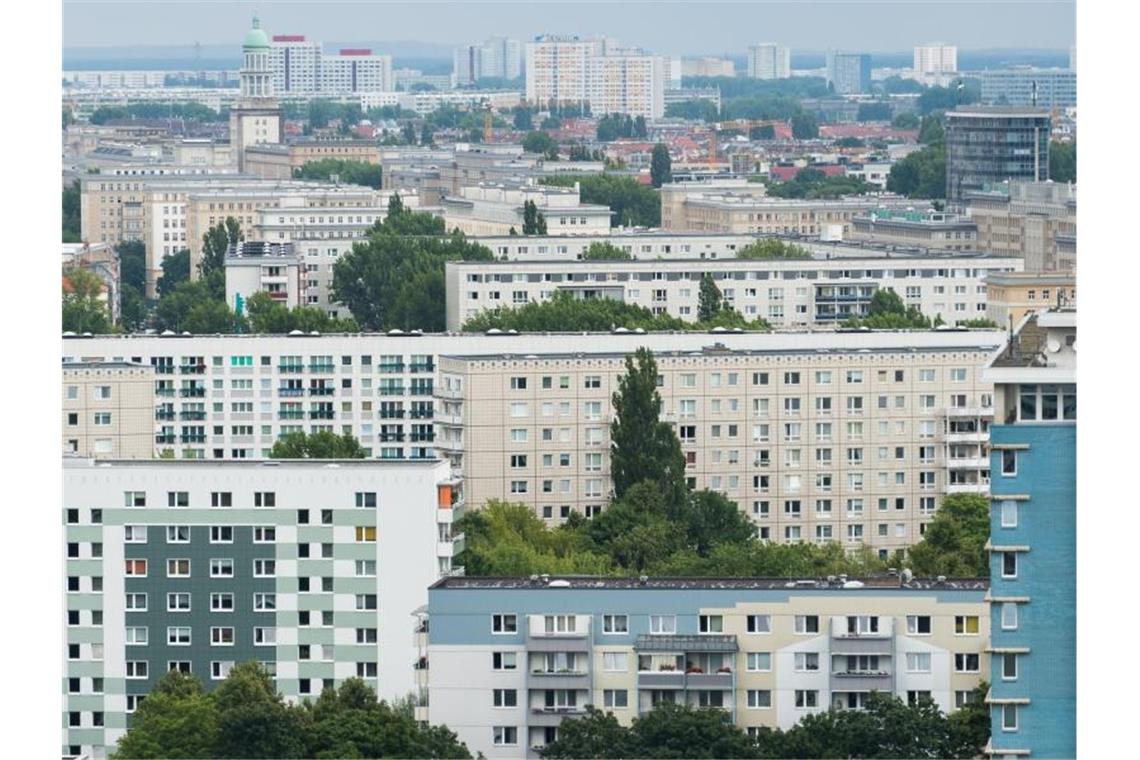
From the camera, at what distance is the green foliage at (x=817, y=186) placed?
4817 centimetres

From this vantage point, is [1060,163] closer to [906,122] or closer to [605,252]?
[605,252]

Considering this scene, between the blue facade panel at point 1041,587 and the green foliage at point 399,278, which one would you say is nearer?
the blue facade panel at point 1041,587

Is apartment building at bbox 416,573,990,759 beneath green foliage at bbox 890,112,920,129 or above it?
beneath

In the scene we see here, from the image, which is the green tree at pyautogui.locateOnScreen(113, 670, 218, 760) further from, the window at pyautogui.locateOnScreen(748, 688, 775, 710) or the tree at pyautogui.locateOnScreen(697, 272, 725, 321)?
the tree at pyautogui.locateOnScreen(697, 272, 725, 321)

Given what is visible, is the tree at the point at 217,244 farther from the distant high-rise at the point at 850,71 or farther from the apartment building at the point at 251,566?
the distant high-rise at the point at 850,71

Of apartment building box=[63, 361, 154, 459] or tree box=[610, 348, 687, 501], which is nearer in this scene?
tree box=[610, 348, 687, 501]

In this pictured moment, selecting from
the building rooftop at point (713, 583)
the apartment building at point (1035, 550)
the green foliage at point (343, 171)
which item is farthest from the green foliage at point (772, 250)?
the apartment building at point (1035, 550)

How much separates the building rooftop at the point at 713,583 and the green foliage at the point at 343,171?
42183 mm

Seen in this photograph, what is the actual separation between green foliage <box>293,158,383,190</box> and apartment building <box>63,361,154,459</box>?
35.6 metres

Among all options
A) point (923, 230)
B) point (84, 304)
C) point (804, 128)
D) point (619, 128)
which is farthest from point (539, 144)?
point (84, 304)

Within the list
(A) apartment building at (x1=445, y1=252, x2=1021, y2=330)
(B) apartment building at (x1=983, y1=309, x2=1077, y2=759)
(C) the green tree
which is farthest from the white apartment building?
(B) apartment building at (x1=983, y1=309, x2=1077, y2=759)

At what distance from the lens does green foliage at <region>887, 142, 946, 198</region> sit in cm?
4875

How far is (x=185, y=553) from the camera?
38.8ft
